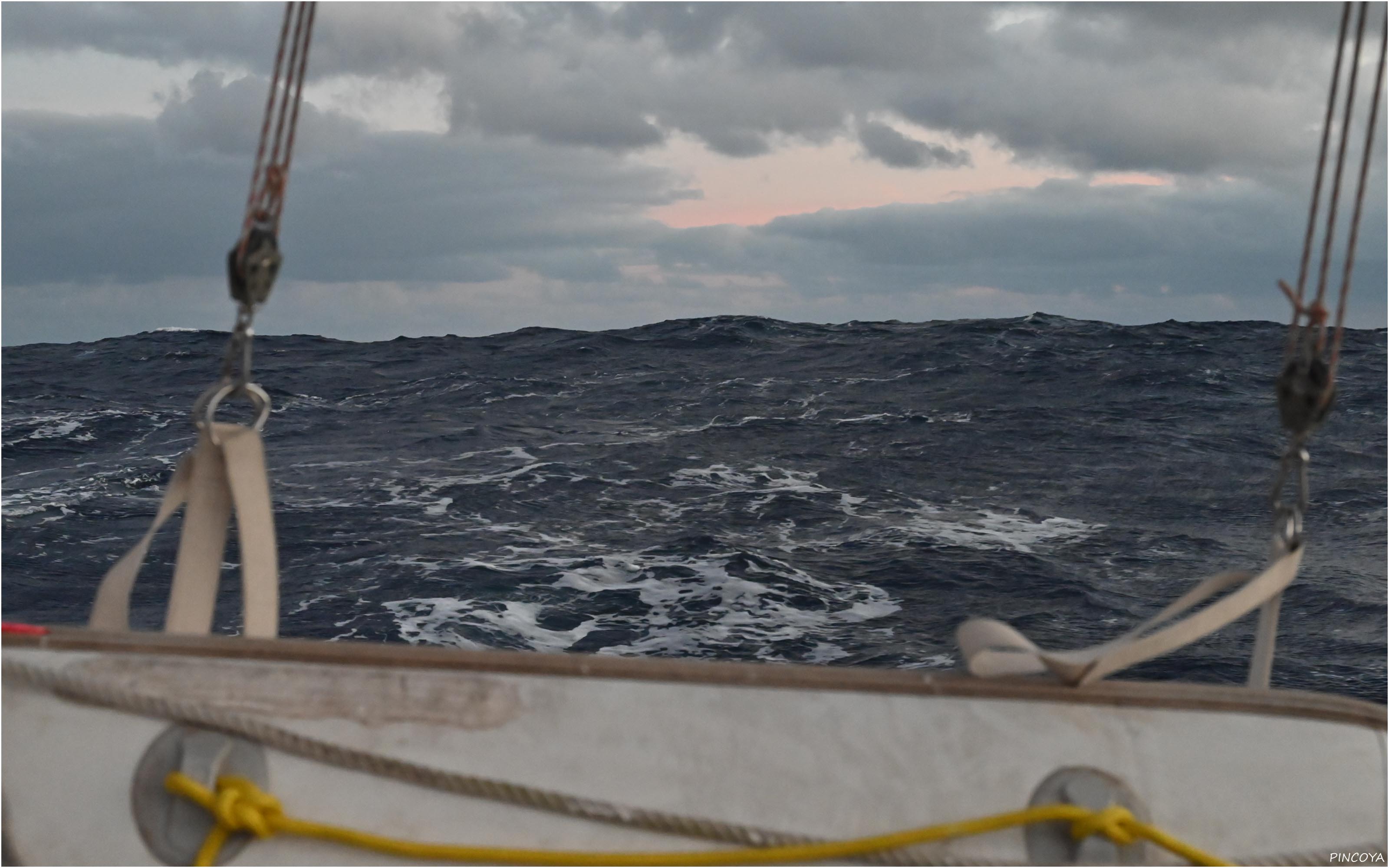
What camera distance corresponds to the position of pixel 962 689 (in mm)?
1763

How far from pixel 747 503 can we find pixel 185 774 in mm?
8188

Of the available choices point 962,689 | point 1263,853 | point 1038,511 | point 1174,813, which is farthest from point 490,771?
point 1038,511

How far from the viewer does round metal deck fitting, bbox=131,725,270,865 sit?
1710 millimetres

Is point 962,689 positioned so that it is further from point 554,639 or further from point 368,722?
point 554,639

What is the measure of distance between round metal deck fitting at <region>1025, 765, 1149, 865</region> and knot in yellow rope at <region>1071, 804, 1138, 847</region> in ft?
0.05

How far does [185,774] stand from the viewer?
171 cm

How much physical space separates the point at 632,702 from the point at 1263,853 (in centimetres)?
101

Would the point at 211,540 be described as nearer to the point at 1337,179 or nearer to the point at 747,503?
the point at 1337,179

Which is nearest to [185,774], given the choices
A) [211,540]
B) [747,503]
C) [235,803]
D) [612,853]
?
[235,803]

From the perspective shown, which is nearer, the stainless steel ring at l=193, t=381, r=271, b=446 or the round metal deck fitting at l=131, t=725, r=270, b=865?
the round metal deck fitting at l=131, t=725, r=270, b=865

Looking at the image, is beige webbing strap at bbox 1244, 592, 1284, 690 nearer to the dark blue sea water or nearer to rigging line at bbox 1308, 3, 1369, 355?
rigging line at bbox 1308, 3, 1369, 355

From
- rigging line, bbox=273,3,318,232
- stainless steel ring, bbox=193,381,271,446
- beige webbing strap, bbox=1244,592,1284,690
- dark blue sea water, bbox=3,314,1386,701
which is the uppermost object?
rigging line, bbox=273,3,318,232

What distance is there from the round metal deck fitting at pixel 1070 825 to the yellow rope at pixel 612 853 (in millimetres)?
12

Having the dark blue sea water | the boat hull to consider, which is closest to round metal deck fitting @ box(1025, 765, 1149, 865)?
the boat hull
